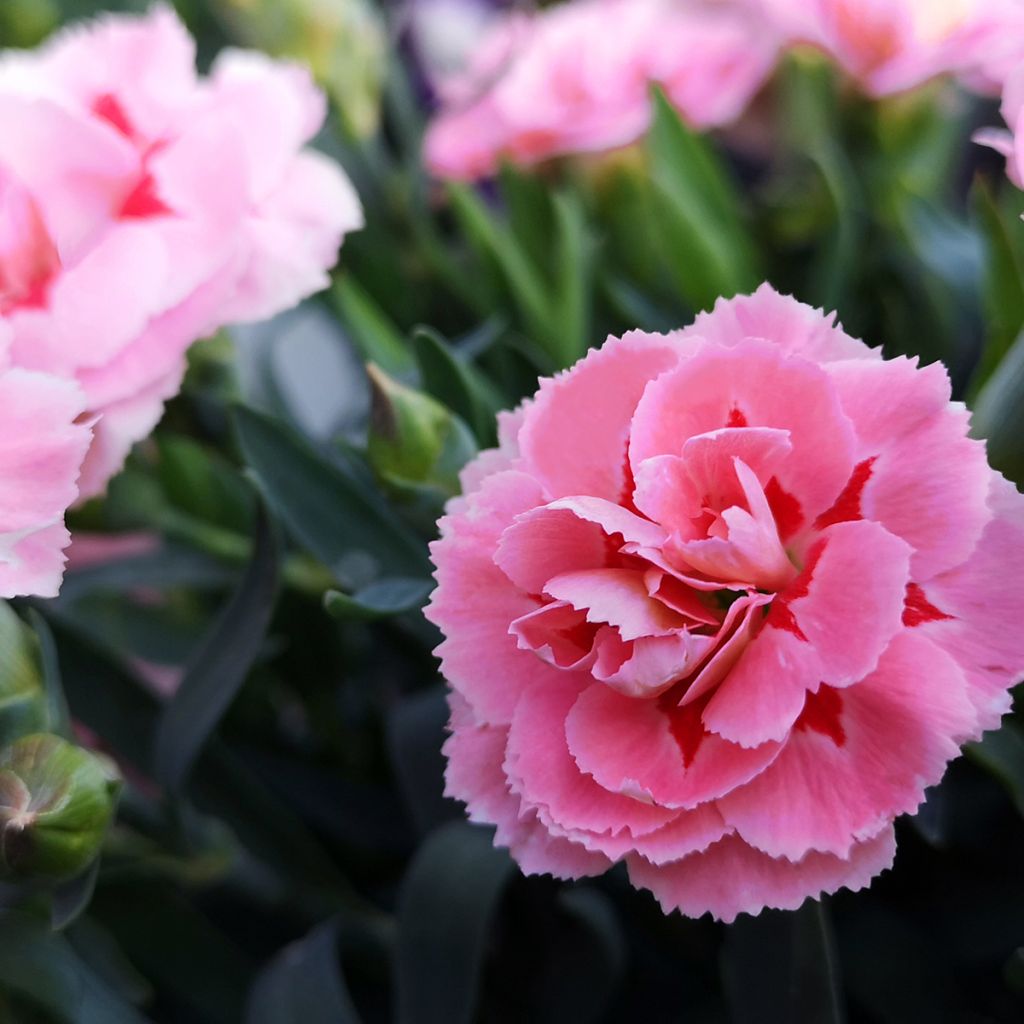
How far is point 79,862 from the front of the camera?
35 centimetres

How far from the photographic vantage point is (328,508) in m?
0.45

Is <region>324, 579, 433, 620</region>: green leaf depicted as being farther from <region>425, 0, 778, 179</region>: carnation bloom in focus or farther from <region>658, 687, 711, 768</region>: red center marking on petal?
<region>425, 0, 778, 179</region>: carnation bloom in focus

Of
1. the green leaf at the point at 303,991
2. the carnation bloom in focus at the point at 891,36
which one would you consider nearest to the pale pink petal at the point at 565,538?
the green leaf at the point at 303,991

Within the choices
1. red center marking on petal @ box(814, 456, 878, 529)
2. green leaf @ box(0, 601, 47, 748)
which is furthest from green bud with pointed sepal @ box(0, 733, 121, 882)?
red center marking on petal @ box(814, 456, 878, 529)

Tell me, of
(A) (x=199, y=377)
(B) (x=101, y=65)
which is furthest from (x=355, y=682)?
(B) (x=101, y=65)

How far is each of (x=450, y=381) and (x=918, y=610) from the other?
210 millimetres

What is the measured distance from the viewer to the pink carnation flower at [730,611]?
28 centimetres

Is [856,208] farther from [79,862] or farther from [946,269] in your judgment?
[79,862]

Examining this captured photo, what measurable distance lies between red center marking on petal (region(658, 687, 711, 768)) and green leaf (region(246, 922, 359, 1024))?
211 mm

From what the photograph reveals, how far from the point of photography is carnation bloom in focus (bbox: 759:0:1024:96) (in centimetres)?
54

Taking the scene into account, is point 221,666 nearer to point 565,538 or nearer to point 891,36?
point 565,538

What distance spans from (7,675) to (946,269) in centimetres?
42

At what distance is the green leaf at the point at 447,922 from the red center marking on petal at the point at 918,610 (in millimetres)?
184

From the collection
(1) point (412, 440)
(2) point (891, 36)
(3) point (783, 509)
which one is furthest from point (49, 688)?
(2) point (891, 36)
